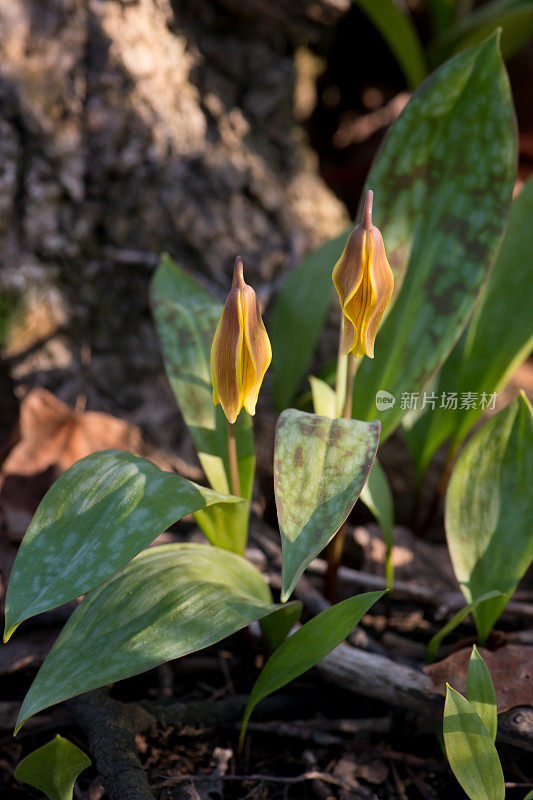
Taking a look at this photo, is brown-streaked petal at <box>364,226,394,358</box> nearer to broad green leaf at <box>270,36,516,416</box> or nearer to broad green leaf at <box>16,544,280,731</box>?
broad green leaf at <box>270,36,516,416</box>

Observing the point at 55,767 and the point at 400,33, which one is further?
the point at 400,33

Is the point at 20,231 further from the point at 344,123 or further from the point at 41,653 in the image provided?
the point at 344,123

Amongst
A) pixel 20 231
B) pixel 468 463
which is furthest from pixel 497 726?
pixel 20 231

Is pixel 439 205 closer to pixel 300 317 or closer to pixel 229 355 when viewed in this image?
pixel 300 317

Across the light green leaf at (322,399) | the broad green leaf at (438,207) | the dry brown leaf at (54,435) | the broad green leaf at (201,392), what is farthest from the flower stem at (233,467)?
the dry brown leaf at (54,435)

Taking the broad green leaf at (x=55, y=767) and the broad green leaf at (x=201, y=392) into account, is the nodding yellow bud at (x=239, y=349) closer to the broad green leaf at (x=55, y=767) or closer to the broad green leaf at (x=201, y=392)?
the broad green leaf at (x=201, y=392)

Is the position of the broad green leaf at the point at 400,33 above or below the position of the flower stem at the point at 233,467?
above

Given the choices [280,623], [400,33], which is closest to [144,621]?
Answer: [280,623]
